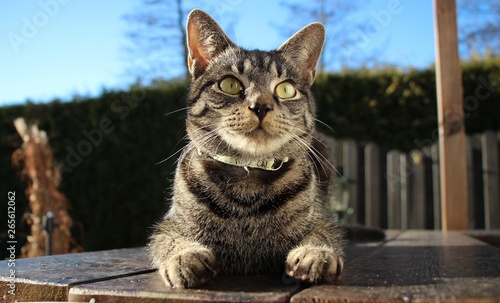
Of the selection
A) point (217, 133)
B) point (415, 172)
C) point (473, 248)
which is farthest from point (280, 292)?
point (415, 172)

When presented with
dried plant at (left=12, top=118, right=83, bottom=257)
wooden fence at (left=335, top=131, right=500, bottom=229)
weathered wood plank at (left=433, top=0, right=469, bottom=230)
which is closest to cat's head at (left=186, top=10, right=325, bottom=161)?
weathered wood plank at (left=433, top=0, right=469, bottom=230)

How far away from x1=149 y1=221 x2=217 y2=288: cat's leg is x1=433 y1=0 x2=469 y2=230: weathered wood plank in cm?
251

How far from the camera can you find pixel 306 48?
207cm

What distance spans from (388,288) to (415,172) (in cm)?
399

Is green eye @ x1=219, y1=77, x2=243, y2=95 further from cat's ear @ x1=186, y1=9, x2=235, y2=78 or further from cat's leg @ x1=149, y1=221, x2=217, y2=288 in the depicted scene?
cat's leg @ x1=149, y1=221, x2=217, y2=288

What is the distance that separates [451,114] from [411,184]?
63.9 inches

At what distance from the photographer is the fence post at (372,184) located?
4836 millimetres

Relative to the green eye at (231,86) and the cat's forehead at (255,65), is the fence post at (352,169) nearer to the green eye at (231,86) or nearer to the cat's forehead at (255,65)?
the cat's forehead at (255,65)

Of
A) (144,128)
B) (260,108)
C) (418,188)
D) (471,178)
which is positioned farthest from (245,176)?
(144,128)

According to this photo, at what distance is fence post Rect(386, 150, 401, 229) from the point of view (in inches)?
188

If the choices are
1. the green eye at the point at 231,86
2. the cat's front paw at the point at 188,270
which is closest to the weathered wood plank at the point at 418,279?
the cat's front paw at the point at 188,270

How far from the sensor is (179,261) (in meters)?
1.24

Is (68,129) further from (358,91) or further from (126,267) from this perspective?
(126,267)

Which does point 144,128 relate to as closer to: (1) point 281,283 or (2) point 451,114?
(2) point 451,114
